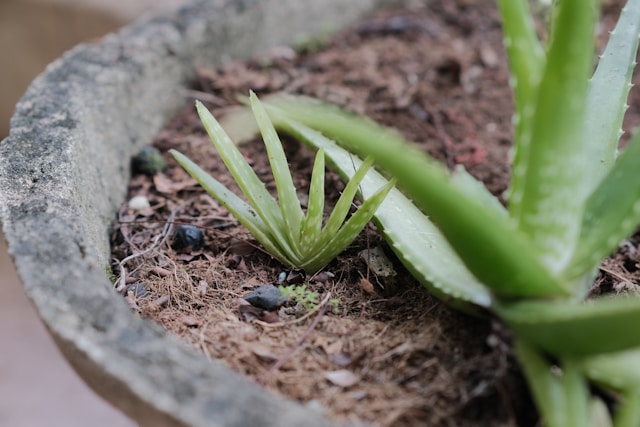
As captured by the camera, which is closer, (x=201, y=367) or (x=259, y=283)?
(x=201, y=367)

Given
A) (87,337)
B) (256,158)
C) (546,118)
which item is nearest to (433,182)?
(546,118)

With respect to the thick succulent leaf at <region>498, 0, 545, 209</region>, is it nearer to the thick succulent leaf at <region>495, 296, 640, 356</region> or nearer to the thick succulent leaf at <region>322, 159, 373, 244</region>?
the thick succulent leaf at <region>495, 296, 640, 356</region>

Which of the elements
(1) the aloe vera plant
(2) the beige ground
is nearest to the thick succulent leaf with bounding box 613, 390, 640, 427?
(1) the aloe vera plant

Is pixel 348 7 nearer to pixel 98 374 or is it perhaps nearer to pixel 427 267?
pixel 427 267

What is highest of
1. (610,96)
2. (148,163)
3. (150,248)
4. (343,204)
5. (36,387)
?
(610,96)

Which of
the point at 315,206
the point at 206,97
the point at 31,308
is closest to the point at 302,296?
the point at 315,206

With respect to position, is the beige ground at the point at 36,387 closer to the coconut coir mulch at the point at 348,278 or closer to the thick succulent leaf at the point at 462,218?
the coconut coir mulch at the point at 348,278

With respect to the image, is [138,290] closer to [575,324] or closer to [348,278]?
[348,278]
